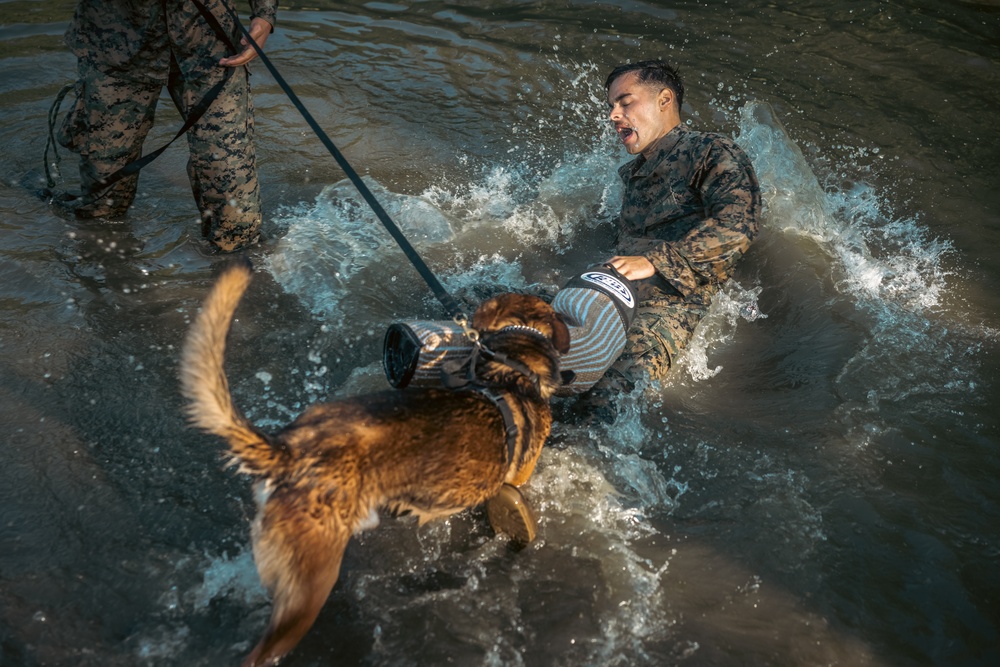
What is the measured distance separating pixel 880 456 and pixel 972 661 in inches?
43.6

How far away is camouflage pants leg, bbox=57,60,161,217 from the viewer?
442 cm

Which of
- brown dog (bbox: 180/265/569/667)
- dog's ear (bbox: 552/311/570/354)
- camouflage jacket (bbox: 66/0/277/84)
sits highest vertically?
camouflage jacket (bbox: 66/0/277/84)

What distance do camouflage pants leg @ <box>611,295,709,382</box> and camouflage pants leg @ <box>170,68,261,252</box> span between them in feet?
8.35

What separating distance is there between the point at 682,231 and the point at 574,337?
1.55 metres

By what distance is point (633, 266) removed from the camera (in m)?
3.95

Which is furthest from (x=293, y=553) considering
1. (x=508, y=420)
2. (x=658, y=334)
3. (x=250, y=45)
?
(x=250, y=45)

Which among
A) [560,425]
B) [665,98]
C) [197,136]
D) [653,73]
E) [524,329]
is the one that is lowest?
[560,425]

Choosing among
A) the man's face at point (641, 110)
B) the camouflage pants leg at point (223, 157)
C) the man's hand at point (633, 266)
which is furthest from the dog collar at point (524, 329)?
the camouflage pants leg at point (223, 157)

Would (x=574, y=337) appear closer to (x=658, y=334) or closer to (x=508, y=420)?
(x=508, y=420)

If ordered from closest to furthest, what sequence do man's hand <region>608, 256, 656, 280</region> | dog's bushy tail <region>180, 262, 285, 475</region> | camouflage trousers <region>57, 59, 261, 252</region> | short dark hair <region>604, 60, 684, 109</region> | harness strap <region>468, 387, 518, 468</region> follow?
dog's bushy tail <region>180, 262, 285, 475</region>, harness strap <region>468, 387, 518, 468</region>, man's hand <region>608, 256, 656, 280</region>, camouflage trousers <region>57, 59, 261, 252</region>, short dark hair <region>604, 60, 684, 109</region>

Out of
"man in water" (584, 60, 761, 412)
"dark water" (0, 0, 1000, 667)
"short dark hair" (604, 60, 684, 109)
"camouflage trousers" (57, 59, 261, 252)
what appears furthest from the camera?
"short dark hair" (604, 60, 684, 109)

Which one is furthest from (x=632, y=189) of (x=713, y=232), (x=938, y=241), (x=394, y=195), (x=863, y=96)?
(x=863, y=96)

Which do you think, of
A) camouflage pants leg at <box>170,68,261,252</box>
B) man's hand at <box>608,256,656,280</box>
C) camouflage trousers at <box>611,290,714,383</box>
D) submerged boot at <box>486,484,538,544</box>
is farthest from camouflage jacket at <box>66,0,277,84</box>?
submerged boot at <box>486,484,538,544</box>

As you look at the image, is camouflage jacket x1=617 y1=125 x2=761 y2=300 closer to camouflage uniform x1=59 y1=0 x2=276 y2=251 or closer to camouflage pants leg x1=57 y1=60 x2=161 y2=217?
camouflage uniform x1=59 y1=0 x2=276 y2=251
